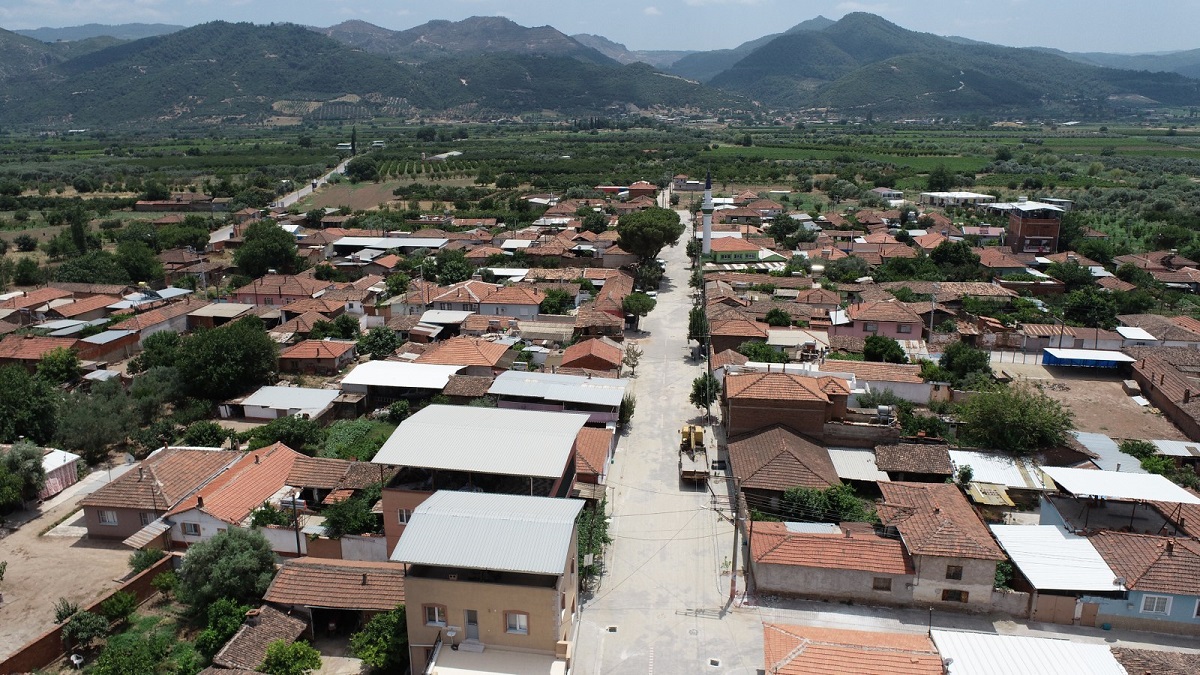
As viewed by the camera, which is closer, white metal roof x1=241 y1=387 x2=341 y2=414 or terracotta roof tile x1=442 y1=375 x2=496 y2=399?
white metal roof x1=241 y1=387 x2=341 y2=414

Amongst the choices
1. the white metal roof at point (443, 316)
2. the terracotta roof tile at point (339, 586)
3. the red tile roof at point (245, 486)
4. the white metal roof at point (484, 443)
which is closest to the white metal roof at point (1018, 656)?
the white metal roof at point (484, 443)

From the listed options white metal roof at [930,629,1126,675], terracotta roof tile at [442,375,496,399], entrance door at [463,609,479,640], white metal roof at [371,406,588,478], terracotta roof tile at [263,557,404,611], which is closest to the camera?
white metal roof at [930,629,1126,675]

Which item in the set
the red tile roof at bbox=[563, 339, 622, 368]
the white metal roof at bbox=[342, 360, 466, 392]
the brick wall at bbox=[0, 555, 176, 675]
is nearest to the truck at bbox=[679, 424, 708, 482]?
the red tile roof at bbox=[563, 339, 622, 368]

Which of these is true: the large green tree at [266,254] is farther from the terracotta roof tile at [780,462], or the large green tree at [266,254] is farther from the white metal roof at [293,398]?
the terracotta roof tile at [780,462]

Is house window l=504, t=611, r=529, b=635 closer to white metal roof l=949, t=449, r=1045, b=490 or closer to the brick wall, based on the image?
the brick wall

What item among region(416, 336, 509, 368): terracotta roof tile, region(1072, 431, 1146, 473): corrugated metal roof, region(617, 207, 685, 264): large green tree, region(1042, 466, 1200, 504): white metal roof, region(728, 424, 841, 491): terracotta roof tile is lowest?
region(1072, 431, 1146, 473): corrugated metal roof

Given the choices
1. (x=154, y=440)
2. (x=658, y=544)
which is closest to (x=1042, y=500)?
(x=658, y=544)

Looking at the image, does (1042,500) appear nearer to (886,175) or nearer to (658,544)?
(658,544)

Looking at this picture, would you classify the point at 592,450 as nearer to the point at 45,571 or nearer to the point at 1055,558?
the point at 1055,558
